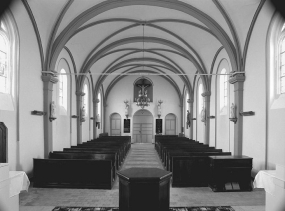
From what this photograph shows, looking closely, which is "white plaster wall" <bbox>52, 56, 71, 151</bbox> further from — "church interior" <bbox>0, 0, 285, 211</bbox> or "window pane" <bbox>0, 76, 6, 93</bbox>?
"window pane" <bbox>0, 76, 6, 93</bbox>

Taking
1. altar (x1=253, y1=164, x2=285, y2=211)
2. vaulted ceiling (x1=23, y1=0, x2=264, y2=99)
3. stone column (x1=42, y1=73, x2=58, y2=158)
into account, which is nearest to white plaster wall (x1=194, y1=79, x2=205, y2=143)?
vaulted ceiling (x1=23, y1=0, x2=264, y2=99)

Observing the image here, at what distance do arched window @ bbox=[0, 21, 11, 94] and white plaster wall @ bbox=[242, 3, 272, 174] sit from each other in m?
7.57

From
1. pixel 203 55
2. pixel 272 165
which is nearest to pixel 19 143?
pixel 272 165

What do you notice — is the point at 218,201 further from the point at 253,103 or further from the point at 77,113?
the point at 77,113

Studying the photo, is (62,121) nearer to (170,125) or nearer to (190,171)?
(190,171)

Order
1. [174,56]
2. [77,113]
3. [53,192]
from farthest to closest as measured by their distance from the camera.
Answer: [174,56] < [77,113] < [53,192]

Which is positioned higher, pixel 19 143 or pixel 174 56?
pixel 174 56

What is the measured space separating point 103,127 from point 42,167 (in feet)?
48.3

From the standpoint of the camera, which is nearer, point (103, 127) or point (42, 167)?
point (42, 167)

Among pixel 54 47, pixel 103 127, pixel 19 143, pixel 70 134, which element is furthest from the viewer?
pixel 103 127

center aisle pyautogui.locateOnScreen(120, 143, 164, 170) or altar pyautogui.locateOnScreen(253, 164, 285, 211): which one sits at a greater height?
altar pyautogui.locateOnScreen(253, 164, 285, 211)

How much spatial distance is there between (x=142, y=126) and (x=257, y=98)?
16092 mm

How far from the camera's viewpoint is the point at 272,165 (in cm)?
706

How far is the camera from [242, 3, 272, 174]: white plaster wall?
24.4ft
